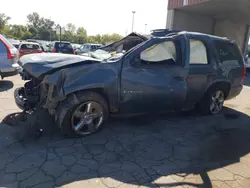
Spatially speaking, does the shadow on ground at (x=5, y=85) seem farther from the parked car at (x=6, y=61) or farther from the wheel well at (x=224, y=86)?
the wheel well at (x=224, y=86)

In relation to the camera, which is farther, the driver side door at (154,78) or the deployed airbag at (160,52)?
the deployed airbag at (160,52)

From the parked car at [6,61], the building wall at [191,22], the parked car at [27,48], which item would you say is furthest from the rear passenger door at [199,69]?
the building wall at [191,22]

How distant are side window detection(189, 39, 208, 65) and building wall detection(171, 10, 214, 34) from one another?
1237cm

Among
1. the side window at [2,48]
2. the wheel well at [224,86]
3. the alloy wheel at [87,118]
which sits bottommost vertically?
the alloy wheel at [87,118]

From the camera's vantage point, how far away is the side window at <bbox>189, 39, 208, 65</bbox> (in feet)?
14.6

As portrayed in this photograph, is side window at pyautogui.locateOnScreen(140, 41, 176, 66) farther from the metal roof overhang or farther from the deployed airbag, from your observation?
the metal roof overhang

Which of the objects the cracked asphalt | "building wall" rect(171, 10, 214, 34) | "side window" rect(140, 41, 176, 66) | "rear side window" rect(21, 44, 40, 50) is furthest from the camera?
"building wall" rect(171, 10, 214, 34)

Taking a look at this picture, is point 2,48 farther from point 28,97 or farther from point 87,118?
point 87,118

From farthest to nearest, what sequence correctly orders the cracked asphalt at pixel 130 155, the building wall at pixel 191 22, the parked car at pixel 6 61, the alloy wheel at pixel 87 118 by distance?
the building wall at pixel 191 22, the parked car at pixel 6 61, the alloy wheel at pixel 87 118, the cracked asphalt at pixel 130 155

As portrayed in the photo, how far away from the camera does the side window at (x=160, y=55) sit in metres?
3.92

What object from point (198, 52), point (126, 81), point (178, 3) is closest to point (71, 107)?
point (126, 81)

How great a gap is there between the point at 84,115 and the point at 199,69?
251cm

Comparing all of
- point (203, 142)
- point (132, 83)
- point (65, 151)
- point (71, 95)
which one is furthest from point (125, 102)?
point (203, 142)

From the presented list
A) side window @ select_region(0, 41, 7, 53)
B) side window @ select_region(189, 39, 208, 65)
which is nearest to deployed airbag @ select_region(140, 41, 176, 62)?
side window @ select_region(189, 39, 208, 65)
